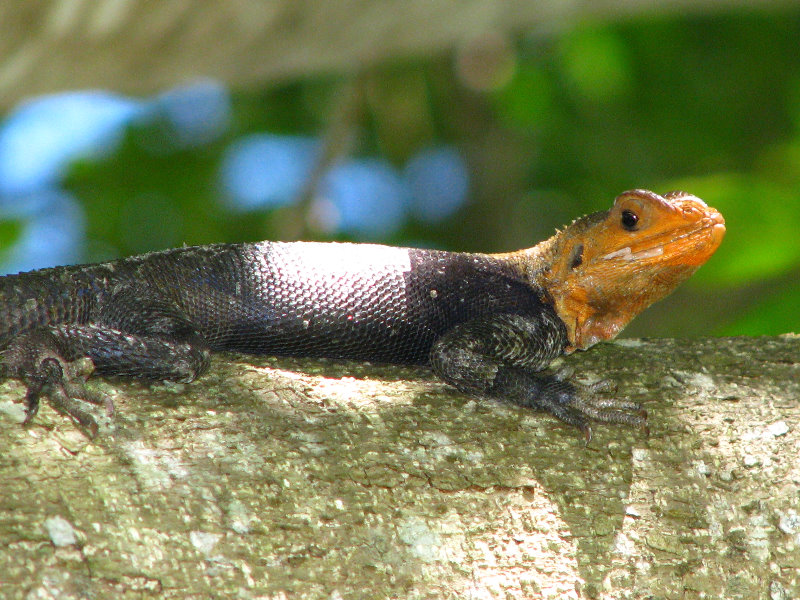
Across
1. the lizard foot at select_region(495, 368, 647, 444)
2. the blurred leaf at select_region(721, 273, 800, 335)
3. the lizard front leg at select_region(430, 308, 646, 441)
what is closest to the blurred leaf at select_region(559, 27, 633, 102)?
the lizard front leg at select_region(430, 308, 646, 441)

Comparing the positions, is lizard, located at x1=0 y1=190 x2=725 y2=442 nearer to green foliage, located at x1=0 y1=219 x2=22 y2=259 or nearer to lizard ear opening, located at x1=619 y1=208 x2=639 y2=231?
lizard ear opening, located at x1=619 y1=208 x2=639 y2=231

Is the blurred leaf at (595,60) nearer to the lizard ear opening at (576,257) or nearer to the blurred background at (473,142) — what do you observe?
the blurred background at (473,142)

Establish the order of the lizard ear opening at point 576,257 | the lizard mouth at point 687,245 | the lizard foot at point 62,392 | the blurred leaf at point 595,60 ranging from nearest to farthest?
the lizard foot at point 62,392
the lizard mouth at point 687,245
the lizard ear opening at point 576,257
the blurred leaf at point 595,60

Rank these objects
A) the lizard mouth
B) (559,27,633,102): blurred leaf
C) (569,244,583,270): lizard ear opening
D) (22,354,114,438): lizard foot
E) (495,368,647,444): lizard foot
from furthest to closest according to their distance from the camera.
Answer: (559,27,633,102): blurred leaf, (569,244,583,270): lizard ear opening, the lizard mouth, (495,368,647,444): lizard foot, (22,354,114,438): lizard foot

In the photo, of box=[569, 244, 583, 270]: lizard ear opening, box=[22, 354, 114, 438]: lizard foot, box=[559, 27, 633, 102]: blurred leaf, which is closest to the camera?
box=[22, 354, 114, 438]: lizard foot

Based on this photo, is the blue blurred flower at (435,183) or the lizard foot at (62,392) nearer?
the lizard foot at (62,392)

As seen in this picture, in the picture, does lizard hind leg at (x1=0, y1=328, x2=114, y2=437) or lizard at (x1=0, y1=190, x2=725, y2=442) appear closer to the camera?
lizard hind leg at (x1=0, y1=328, x2=114, y2=437)

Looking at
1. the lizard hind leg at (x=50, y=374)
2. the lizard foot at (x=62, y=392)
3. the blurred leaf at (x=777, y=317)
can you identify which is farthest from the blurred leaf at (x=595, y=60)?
the lizard foot at (x=62, y=392)

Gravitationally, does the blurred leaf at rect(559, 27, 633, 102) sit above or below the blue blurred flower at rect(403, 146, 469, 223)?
above
